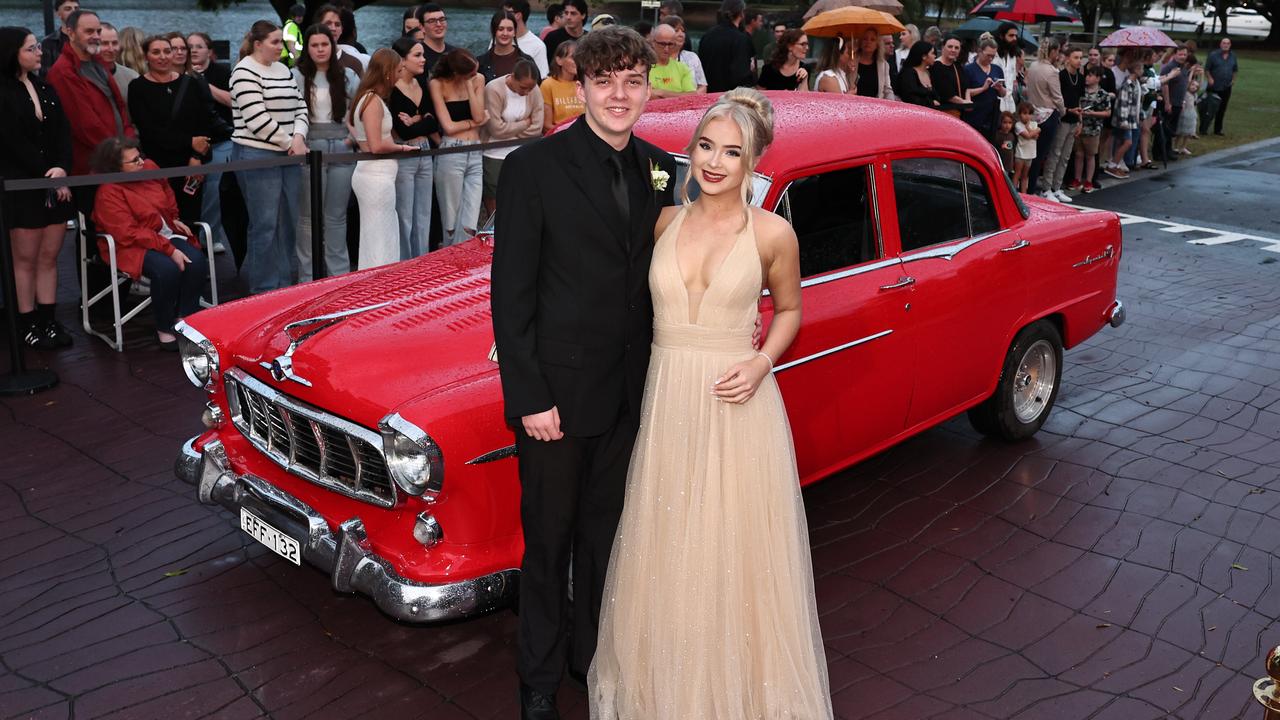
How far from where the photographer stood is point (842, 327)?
5.01 m

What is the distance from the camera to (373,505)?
4.21m

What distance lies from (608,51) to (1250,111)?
27.3 m

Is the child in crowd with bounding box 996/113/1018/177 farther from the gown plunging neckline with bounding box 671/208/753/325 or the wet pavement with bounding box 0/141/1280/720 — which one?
the gown plunging neckline with bounding box 671/208/753/325

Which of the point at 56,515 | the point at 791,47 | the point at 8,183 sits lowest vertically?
the point at 56,515

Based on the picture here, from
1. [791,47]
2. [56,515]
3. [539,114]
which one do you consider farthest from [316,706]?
[791,47]

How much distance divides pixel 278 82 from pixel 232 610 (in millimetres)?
4874

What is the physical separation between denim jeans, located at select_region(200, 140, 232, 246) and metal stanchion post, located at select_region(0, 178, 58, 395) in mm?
2293

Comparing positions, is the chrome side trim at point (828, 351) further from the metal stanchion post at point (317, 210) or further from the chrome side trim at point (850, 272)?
the metal stanchion post at point (317, 210)

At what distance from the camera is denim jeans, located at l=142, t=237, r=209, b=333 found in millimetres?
7578

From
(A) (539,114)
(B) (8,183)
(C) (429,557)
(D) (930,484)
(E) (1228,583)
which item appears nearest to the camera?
(C) (429,557)

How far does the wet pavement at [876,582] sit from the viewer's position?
4.20 metres

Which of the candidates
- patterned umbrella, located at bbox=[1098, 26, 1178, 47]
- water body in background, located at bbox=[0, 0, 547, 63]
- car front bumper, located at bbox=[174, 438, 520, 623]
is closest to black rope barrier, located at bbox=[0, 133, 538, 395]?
car front bumper, located at bbox=[174, 438, 520, 623]

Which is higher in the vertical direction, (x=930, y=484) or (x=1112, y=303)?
(x=1112, y=303)

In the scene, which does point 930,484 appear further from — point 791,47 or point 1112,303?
point 791,47
